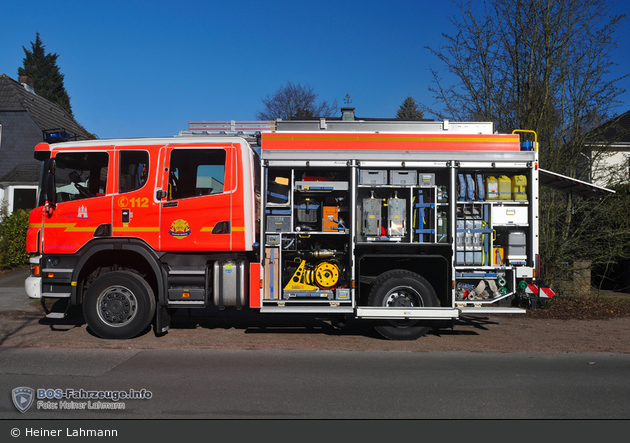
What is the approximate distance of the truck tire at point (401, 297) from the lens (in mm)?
7496

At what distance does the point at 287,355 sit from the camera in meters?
6.81

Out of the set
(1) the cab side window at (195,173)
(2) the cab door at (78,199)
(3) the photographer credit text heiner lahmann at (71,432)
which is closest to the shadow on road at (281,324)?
(2) the cab door at (78,199)

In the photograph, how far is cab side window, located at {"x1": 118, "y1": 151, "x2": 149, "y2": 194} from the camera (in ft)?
24.8

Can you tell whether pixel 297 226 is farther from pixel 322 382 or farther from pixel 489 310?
pixel 489 310

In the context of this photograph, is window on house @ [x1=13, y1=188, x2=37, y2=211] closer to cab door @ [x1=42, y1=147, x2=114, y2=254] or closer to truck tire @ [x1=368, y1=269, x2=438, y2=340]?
cab door @ [x1=42, y1=147, x2=114, y2=254]

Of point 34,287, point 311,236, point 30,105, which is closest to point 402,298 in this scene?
point 311,236

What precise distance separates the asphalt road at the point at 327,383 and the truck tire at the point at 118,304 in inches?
25.1

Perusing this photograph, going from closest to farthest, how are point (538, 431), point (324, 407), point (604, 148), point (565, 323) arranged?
point (538, 431) < point (324, 407) < point (565, 323) < point (604, 148)

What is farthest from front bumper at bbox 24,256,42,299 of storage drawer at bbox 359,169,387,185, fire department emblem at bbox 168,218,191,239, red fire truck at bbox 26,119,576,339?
storage drawer at bbox 359,169,387,185

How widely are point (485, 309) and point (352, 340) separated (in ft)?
6.72

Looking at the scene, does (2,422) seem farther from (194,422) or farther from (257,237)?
(257,237)

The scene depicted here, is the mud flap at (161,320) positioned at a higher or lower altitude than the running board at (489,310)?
lower

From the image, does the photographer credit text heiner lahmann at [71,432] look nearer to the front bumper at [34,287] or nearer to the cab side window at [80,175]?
the front bumper at [34,287]

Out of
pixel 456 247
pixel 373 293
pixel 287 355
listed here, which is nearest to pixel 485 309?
pixel 456 247
